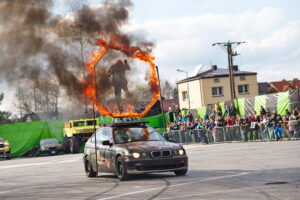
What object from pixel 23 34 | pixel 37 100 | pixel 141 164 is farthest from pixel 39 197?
pixel 37 100

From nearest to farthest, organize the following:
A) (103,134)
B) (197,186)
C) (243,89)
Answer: (197,186), (103,134), (243,89)

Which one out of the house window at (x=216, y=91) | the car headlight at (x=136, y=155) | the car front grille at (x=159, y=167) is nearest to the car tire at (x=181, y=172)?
the car front grille at (x=159, y=167)

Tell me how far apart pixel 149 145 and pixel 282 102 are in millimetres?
20482

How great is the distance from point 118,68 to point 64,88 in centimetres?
266

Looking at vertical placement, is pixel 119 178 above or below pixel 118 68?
below

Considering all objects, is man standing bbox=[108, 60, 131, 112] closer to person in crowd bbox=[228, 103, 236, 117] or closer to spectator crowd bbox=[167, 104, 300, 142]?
spectator crowd bbox=[167, 104, 300, 142]

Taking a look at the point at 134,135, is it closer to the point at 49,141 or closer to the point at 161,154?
the point at 161,154

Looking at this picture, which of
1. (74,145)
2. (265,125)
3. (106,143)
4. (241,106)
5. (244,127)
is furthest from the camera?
(74,145)

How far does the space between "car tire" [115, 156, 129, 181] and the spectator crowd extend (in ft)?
53.2

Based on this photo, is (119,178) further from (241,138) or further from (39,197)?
(241,138)

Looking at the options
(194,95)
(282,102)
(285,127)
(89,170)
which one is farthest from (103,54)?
(194,95)

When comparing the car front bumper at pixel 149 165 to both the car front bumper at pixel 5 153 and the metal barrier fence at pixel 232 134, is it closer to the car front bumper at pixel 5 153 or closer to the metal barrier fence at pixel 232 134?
the metal barrier fence at pixel 232 134

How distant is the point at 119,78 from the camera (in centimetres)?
2984

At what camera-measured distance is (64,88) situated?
28062mm
